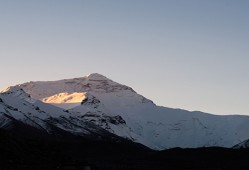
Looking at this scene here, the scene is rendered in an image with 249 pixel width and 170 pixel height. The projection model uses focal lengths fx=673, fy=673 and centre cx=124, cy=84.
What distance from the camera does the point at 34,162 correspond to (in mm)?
194250

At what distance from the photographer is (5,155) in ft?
630

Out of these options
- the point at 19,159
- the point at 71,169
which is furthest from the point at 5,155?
the point at 71,169

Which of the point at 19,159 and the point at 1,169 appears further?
the point at 19,159

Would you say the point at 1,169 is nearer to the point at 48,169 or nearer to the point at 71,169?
the point at 48,169

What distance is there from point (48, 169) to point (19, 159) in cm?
1092

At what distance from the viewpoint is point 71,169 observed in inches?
7761

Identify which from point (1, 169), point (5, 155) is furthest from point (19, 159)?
point (1, 169)

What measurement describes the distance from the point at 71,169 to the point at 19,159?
51.2ft

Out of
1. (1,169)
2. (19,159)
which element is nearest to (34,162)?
(19,159)

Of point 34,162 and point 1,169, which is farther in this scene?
point 34,162

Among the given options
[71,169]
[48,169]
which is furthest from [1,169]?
[71,169]

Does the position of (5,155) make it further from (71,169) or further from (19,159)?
(71,169)

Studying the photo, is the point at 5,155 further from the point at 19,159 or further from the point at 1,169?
the point at 1,169

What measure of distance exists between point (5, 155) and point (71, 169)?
64.6 feet
